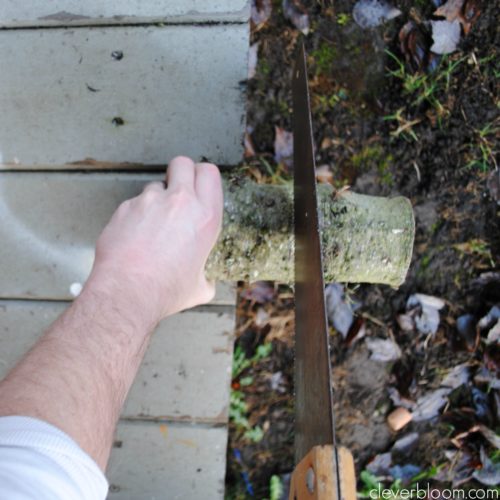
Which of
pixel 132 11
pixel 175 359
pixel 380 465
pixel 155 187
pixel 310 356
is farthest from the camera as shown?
pixel 380 465

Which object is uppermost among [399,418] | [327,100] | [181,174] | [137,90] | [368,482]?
[137,90]

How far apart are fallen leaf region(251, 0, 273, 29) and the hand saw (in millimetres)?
443

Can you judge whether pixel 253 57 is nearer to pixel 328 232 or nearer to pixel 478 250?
pixel 328 232

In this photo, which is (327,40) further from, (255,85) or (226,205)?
(226,205)

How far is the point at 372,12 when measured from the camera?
6.87 feet

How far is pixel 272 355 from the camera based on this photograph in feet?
7.08

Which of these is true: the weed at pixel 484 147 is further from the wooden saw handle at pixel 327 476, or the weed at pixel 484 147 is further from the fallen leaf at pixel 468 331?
the wooden saw handle at pixel 327 476

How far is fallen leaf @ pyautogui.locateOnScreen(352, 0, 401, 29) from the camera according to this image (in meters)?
2.09

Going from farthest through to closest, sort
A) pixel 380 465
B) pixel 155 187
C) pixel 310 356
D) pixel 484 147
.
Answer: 1. pixel 380 465
2. pixel 484 147
3. pixel 155 187
4. pixel 310 356

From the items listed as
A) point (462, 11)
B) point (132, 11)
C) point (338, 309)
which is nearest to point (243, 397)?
point (338, 309)

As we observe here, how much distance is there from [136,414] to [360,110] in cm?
146

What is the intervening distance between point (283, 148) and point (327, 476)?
55.1 inches

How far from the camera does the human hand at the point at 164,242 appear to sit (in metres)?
1.45

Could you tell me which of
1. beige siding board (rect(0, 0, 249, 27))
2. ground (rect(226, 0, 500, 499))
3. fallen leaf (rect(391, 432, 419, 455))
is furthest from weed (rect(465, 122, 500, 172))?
fallen leaf (rect(391, 432, 419, 455))
